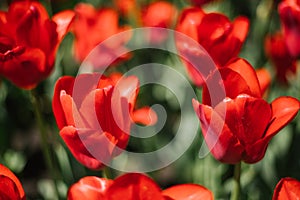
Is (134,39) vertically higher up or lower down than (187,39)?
lower down

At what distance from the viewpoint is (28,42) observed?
39.4 inches

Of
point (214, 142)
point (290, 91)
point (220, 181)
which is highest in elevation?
point (214, 142)

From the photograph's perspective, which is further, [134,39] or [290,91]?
[134,39]

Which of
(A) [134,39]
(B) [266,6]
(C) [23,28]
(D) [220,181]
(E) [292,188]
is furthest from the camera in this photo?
(A) [134,39]

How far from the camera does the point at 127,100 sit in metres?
0.86

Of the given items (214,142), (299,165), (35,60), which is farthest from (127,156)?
(214,142)

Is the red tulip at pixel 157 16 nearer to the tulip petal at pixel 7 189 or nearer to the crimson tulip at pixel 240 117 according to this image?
the crimson tulip at pixel 240 117

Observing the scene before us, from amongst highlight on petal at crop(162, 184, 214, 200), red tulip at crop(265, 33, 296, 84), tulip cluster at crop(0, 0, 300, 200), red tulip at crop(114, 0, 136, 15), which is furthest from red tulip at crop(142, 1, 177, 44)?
highlight on petal at crop(162, 184, 214, 200)

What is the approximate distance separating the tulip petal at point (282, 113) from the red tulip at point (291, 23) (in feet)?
1.04

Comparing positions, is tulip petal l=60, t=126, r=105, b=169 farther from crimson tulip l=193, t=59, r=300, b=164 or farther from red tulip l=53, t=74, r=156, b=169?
crimson tulip l=193, t=59, r=300, b=164

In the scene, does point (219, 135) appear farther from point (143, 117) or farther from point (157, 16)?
point (157, 16)

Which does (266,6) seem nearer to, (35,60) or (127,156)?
(127,156)

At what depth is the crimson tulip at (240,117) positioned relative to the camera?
2.66 ft

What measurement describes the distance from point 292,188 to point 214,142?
14 centimetres
